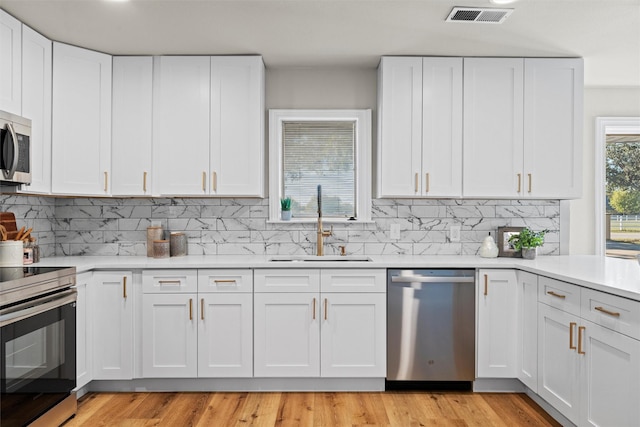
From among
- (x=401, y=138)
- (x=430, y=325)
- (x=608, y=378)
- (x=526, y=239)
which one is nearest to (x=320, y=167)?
(x=401, y=138)

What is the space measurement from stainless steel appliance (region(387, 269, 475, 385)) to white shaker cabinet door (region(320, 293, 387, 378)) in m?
0.06

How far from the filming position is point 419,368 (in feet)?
10.6

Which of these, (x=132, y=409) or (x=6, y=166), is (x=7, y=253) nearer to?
(x=6, y=166)

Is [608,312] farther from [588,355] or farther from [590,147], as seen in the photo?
[590,147]

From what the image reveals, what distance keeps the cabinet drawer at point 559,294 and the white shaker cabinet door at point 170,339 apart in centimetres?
221

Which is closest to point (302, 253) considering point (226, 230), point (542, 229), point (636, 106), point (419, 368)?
point (226, 230)

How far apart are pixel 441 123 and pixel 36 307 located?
281cm

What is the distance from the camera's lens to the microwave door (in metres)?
2.62

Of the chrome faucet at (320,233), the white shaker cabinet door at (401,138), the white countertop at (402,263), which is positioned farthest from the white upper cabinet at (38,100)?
the white shaker cabinet door at (401,138)

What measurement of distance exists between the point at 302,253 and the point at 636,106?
10.7 ft

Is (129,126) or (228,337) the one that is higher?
(129,126)

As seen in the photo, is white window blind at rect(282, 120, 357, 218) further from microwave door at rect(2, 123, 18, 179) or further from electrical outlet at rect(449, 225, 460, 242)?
microwave door at rect(2, 123, 18, 179)

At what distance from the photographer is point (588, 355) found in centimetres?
235

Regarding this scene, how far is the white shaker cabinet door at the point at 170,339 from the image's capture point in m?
3.21
